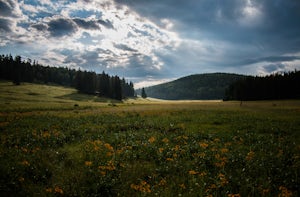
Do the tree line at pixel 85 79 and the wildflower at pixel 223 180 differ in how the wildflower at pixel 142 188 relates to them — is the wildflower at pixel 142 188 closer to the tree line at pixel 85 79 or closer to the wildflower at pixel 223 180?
the wildflower at pixel 223 180

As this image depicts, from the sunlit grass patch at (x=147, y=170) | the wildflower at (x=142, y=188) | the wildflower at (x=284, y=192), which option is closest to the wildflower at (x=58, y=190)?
the sunlit grass patch at (x=147, y=170)

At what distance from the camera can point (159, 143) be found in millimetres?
11516

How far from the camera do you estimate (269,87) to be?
93562 millimetres

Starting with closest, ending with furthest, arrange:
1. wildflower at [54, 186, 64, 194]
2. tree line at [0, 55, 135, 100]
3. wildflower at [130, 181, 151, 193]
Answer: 1. wildflower at [54, 186, 64, 194]
2. wildflower at [130, 181, 151, 193]
3. tree line at [0, 55, 135, 100]

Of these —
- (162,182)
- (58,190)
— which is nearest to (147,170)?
(162,182)

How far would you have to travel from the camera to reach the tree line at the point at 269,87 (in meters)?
87.6

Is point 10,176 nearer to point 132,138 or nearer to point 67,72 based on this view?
point 132,138

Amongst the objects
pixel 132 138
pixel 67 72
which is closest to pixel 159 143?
pixel 132 138

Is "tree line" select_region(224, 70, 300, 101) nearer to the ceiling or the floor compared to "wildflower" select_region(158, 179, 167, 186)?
nearer to the ceiling

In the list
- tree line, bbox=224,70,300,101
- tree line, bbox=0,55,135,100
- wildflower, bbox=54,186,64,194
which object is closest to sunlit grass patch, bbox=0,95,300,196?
wildflower, bbox=54,186,64,194

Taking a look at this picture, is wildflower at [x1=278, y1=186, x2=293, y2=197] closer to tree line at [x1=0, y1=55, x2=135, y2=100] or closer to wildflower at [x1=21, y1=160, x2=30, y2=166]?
wildflower at [x1=21, y1=160, x2=30, y2=166]

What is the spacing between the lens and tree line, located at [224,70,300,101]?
287ft

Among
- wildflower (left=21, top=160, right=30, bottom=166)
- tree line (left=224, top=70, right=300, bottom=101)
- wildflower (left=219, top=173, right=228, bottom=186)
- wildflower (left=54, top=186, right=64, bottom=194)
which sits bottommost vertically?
wildflower (left=54, top=186, right=64, bottom=194)

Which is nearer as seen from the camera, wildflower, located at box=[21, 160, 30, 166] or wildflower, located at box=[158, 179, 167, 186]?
wildflower, located at box=[158, 179, 167, 186]
